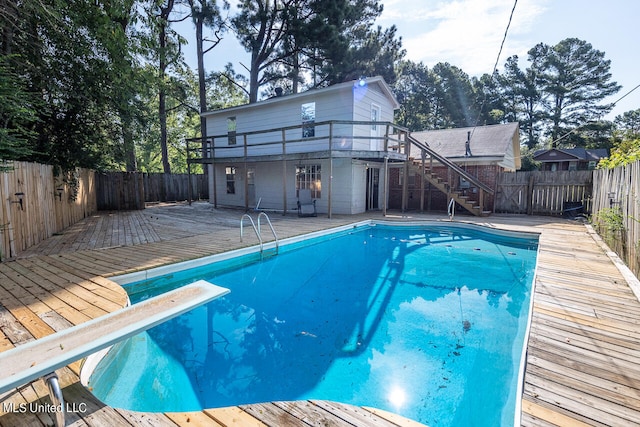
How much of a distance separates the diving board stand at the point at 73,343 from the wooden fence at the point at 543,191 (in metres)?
12.9

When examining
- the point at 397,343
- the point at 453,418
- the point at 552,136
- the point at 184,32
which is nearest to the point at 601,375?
the point at 453,418

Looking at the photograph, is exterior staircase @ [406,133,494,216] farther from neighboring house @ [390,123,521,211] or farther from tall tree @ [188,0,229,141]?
tall tree @ [188,0,229,141]

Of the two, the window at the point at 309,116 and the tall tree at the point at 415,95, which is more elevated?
the tall tree at the point at 415,95

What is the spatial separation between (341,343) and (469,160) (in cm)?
1180

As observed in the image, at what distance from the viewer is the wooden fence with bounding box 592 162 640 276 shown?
459 centimetres

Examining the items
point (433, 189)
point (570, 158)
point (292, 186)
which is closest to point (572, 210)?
point (433, 189)

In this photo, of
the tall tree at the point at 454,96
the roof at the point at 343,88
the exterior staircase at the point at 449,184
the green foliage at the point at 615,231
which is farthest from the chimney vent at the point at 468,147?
the tall tree at the point at 454,96

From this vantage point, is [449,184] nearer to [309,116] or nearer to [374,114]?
[374,114]

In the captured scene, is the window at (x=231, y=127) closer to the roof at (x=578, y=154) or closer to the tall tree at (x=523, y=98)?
the roof at (x=578, y=154)

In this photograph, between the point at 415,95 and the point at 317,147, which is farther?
the point at 415,95

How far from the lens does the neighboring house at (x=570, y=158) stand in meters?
24.7

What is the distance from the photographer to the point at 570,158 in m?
24.7

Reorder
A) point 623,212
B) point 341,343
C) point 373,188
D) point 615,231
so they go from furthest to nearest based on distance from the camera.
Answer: point 373,188 → point 615,231 → point 623,212 → point 341,343

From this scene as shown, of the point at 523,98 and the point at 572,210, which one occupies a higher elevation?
the point at 523,98
